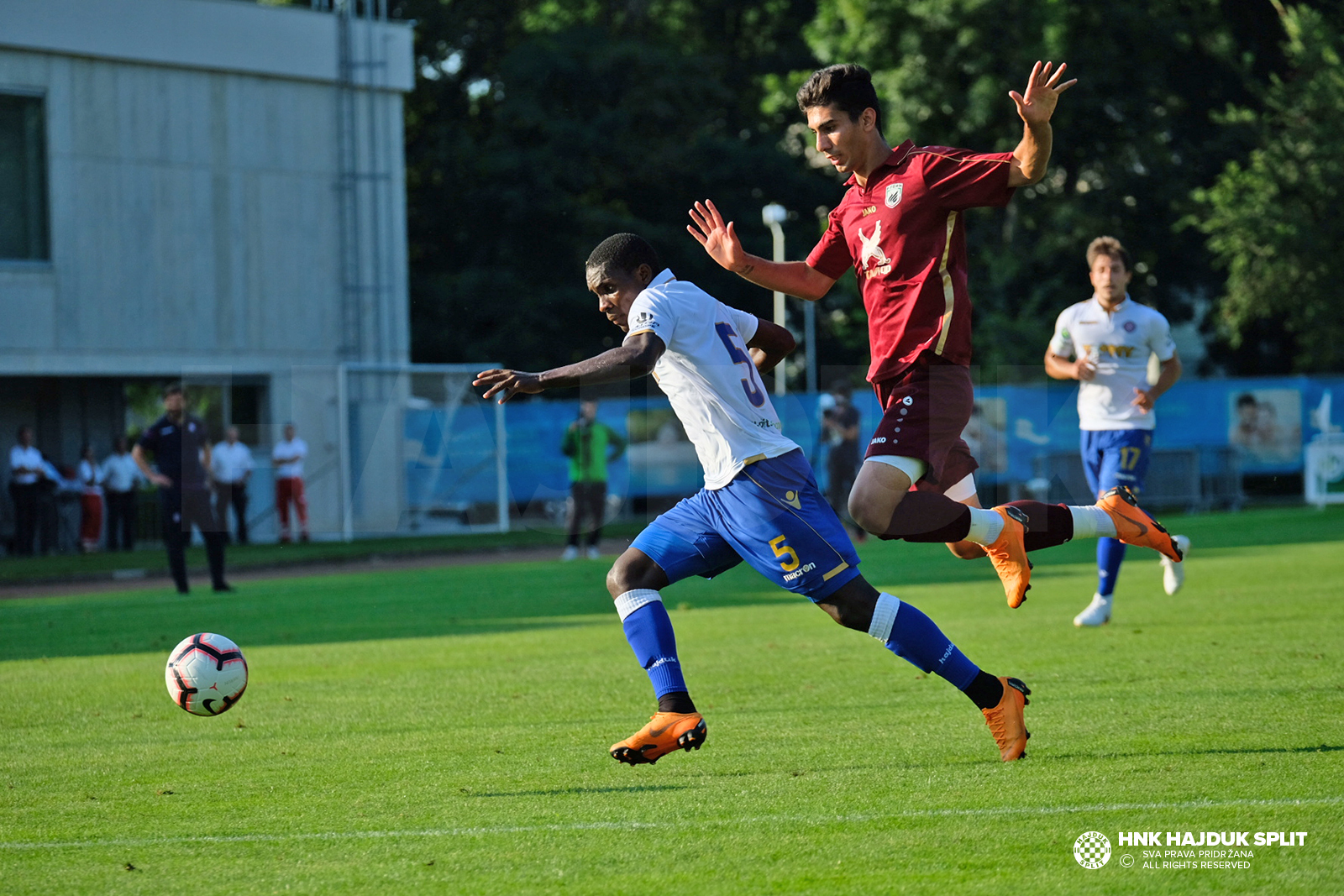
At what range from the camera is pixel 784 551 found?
5586mm

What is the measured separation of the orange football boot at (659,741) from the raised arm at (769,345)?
5.28 feet

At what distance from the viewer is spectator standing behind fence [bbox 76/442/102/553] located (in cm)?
2556

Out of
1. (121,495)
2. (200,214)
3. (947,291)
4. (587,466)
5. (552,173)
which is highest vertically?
(552,173)

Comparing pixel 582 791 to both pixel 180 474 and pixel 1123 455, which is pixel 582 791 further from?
pixel 180 474

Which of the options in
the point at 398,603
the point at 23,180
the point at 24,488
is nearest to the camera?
the point at 398,603

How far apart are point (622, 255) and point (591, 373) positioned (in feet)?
2.77

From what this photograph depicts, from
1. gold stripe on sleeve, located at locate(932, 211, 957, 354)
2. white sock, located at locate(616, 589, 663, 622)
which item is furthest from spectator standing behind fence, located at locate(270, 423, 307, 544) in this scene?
gold stripe on sleeve, located at locate(932, 211, 957, 354)

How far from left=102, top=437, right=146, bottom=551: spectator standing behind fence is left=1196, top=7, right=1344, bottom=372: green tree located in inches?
901

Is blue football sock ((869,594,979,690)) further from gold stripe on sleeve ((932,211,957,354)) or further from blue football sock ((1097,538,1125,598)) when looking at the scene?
blue football sock ((1097,538,1125,598))

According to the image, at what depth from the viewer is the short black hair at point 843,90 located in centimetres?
611

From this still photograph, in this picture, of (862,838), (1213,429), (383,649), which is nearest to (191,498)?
(383,649)

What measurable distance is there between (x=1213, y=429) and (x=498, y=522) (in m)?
14.4

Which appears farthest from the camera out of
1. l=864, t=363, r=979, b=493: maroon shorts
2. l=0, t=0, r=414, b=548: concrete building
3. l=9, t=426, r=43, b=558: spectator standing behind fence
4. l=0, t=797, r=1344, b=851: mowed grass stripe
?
l=0, t=0, r=414, b=548: concrete building

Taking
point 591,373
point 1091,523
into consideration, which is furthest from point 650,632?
point 1091,523
